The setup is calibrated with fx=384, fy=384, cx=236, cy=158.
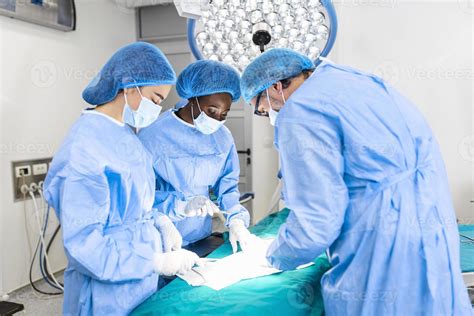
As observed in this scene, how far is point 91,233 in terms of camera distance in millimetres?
1039

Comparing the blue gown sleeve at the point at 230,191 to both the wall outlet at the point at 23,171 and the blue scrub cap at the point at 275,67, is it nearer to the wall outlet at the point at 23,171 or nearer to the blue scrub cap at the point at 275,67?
the blue scrub cap at the point at 275,67

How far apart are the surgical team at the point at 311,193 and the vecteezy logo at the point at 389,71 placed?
2.05m

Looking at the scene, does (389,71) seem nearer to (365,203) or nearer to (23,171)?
(365,203)

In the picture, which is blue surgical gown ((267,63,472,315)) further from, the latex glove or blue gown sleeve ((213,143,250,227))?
blue gown sleeve ((213,143,250,227))

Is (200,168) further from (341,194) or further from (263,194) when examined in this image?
(263,194)

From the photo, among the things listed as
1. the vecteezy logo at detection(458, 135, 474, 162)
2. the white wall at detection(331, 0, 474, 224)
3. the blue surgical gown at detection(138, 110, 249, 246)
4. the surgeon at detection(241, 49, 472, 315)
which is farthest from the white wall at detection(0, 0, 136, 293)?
the vecteezy logo at detection(458, 135, 474, 162)

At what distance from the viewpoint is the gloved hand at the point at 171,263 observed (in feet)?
3.91

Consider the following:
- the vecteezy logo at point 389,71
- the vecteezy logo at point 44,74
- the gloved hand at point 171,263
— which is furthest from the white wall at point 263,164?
the gloved hand at point 171,263

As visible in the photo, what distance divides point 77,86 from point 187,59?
1149mm

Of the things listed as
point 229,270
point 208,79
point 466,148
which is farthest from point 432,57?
point 229,270

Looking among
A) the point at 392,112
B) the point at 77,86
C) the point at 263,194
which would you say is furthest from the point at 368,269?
the point at 77,86

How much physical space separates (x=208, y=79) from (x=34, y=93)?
6.12 ft

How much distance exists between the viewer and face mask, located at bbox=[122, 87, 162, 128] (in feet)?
4.22

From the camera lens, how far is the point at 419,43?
2.88 meters
